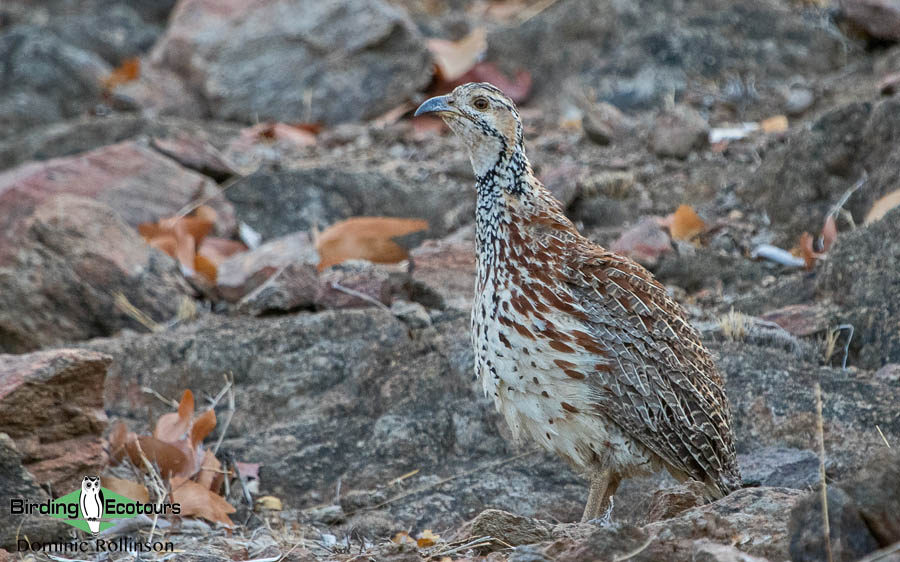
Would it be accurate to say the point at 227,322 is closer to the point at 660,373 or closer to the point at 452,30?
the point at 660,373

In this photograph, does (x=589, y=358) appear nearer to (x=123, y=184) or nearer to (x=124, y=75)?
(x=123, y=184)

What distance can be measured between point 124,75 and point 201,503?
341 inches

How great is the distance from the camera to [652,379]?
470cm

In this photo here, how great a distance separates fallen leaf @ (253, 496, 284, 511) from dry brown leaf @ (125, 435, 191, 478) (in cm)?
38

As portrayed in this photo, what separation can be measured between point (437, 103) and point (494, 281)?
2.78 ft

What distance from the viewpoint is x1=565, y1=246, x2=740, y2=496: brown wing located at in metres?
4.67

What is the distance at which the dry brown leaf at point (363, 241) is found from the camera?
7.85 meters

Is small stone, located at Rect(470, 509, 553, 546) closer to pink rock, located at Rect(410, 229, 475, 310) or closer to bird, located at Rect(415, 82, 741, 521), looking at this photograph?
bird, located at Rect(415, 82, 741, 521)

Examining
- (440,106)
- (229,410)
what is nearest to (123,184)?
(229,410)

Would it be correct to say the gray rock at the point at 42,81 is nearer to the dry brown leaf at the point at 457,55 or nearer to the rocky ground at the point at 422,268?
the rocky ground at the point at 422,268

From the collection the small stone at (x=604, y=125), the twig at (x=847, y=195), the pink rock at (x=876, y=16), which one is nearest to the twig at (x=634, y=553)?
the twig at (x=847, y=195)

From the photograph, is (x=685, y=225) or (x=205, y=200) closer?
(x=685, y=225)

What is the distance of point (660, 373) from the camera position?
4738 mm

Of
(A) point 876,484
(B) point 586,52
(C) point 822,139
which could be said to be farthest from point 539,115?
(A) point 876,484
